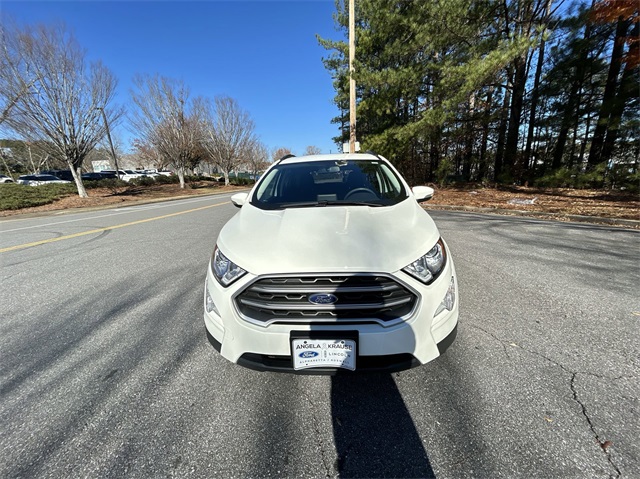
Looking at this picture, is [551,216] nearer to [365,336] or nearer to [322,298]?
[365,336]

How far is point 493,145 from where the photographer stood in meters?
18.6

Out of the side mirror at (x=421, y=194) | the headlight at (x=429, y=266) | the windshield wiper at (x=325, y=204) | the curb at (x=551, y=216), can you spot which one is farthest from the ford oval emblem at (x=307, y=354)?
the curb at (x=551, y=216)

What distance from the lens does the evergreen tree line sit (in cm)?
981

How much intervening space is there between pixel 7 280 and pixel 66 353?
287 centimetres

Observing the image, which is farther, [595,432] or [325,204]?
[325,204]

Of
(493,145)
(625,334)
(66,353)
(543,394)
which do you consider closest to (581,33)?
(493,145)

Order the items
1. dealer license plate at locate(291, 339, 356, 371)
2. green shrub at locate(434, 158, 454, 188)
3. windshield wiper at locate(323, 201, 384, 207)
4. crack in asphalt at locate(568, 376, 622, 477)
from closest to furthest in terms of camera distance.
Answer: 1. crack in asphalt at locate(568, 376, 622, 477)
2. dealer license plate at locate(291, 339, 356, 371)
3. windshield wiper at locate(323, 201, 384, 207)
4. green shrub at locate(434, 158, 454, 188)

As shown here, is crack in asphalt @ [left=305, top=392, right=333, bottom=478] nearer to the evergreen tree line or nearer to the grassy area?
the evergreen tree line

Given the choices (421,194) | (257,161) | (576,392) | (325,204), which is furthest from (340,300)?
(257,161)

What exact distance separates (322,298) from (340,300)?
11 centimetres

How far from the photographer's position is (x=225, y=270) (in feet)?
5.72

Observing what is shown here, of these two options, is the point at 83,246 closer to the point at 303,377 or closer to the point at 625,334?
the point at 303,377

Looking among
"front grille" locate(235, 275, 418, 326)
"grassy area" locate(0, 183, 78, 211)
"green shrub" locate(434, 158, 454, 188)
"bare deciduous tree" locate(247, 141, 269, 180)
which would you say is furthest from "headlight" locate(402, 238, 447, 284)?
"bare deciduous tree" locate(247, 141, 269, 180)

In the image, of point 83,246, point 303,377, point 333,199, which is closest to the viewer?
point 303,377
